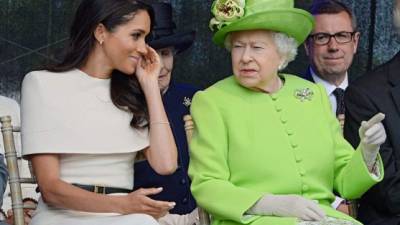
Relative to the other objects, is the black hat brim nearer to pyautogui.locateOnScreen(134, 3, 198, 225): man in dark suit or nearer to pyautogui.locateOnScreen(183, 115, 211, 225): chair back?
pyautogui.locateOnScreen(134, 3, 198, 225): man in dark suit

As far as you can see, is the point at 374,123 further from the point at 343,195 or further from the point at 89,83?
the point at 89,83

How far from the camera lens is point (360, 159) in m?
5.63

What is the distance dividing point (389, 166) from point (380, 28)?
1.78 m

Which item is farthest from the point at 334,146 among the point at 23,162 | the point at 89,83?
the point at 23,162

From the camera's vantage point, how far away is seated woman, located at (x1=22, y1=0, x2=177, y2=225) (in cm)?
555

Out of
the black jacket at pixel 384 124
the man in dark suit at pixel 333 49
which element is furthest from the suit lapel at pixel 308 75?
the black jacket at pixel 384 124

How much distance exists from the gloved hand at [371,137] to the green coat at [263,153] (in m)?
0.04

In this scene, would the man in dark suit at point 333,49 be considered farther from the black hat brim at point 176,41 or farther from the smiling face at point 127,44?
the smiling face at point 127,44

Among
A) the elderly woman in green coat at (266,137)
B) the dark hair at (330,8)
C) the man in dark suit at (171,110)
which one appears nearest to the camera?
the elderly woman in green coat at (266,137)

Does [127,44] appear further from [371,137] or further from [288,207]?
[371,137]

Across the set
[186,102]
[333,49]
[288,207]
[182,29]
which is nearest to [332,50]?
[333,49]

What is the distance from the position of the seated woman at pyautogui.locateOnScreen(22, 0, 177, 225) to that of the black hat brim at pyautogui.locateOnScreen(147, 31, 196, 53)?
0.53 metres

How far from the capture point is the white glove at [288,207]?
17.8 feet

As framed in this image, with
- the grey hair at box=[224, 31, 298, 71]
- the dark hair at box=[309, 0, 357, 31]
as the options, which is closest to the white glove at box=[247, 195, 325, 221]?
the grey hair at box=[224, 31, 298, 71]
